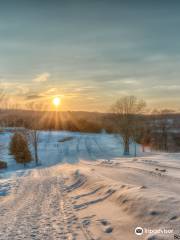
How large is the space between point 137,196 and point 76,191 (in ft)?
16.1

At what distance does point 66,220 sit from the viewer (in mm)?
7844

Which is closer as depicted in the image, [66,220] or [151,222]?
[151,222]

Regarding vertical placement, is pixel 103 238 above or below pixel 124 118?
below

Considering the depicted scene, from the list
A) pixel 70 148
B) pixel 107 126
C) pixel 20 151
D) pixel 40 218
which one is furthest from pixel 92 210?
pixel 107 126

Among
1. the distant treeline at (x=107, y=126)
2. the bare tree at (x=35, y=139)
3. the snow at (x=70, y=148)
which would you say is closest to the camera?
the bare tree at (x=35, y=139)

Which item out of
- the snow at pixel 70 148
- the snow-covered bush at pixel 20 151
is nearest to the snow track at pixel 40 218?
the snow-covered bush at pixel 20 151

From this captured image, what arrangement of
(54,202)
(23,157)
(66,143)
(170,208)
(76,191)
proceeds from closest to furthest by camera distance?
(170,208), (54,202), (76,191), (23,157), (66,143)

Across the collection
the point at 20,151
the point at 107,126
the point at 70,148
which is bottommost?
the point at 70,148

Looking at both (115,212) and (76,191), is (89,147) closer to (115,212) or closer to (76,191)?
(76,191)

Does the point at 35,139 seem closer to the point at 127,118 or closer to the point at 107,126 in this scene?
the point at 127,118

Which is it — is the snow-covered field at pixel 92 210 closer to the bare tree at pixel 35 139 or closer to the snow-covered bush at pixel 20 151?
the snow-covered bush at pixel 20 151

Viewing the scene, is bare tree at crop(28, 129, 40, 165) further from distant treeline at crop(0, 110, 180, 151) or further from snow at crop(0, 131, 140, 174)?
distant treeline at crop(0, 110, 180, 151)

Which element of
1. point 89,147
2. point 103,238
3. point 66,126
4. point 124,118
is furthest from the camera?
point 66,126

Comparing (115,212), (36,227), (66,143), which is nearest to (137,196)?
(115,212)
